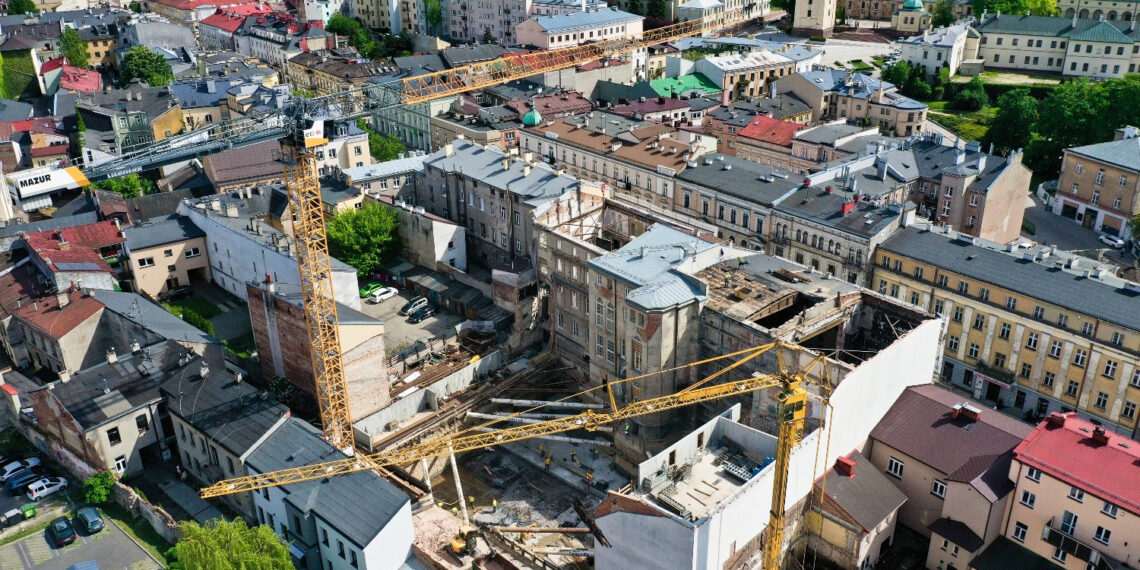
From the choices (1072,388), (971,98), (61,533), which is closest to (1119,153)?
(971,98)

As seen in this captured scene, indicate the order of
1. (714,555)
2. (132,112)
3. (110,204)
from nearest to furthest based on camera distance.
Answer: (714,555), (110,204), (132,112)

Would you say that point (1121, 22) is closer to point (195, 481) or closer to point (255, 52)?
point (255, 52)

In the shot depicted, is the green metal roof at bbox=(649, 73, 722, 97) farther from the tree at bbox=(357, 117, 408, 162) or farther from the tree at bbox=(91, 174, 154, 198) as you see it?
the tree at bbox=(91, 174, 154, 198)

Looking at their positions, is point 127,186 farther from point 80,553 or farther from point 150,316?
point 80,553

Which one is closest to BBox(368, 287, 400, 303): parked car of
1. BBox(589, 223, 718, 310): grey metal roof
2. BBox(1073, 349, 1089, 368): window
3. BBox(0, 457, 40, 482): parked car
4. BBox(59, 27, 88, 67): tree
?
BBox(589, 223, 718, 310): grey metal roof

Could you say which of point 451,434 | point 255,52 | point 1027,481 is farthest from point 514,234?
point 255,52
